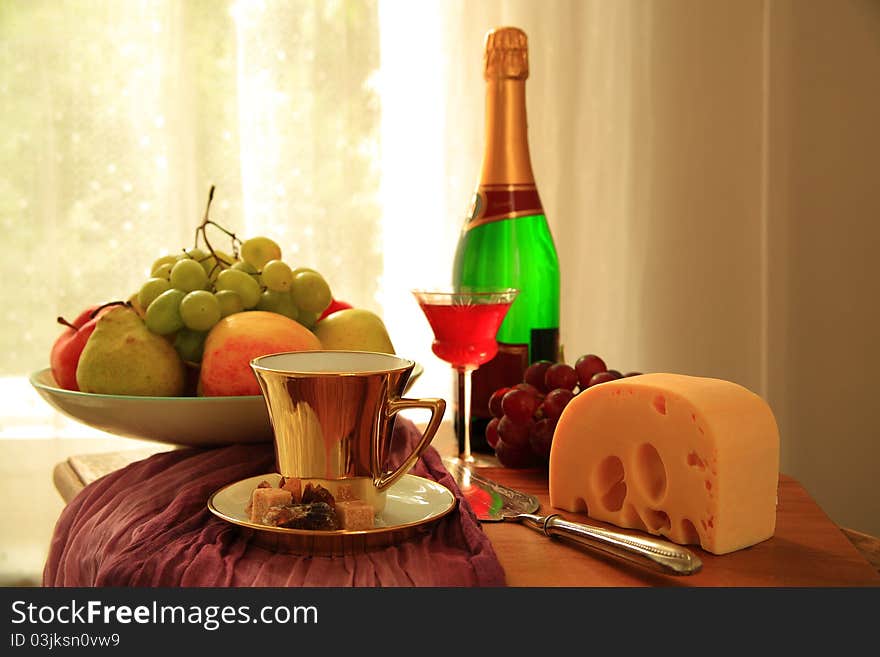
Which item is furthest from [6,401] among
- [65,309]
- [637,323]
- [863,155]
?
[863,155]

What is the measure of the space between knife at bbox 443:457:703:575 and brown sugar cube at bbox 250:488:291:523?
0.65 feet

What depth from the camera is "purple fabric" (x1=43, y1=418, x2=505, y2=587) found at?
62cm

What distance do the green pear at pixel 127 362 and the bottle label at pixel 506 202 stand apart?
0.47m

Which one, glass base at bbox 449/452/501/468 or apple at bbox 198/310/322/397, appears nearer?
apple at bbox 198/310/322/397

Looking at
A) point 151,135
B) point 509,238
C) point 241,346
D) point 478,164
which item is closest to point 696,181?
point 478,164

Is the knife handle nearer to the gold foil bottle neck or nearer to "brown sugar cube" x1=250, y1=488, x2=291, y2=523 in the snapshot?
"brown sugar cube" x1=250, y1=488, x2=291, y2=523

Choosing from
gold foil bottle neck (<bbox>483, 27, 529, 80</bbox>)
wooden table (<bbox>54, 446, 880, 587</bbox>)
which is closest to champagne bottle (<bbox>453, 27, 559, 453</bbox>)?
gold foil bottle neck (<bbox>483, 27, 529, 80</bbox>)

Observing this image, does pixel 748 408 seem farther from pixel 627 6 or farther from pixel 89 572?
pixel 627 6

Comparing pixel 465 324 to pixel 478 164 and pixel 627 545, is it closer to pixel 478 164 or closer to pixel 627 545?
pixel 627 545

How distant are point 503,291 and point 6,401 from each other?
1.44 metres

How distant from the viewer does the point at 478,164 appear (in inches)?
76.4

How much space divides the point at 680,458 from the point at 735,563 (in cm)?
9

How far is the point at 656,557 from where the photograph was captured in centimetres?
63

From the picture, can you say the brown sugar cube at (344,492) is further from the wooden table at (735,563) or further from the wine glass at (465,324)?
the wine glass at (465,324)
